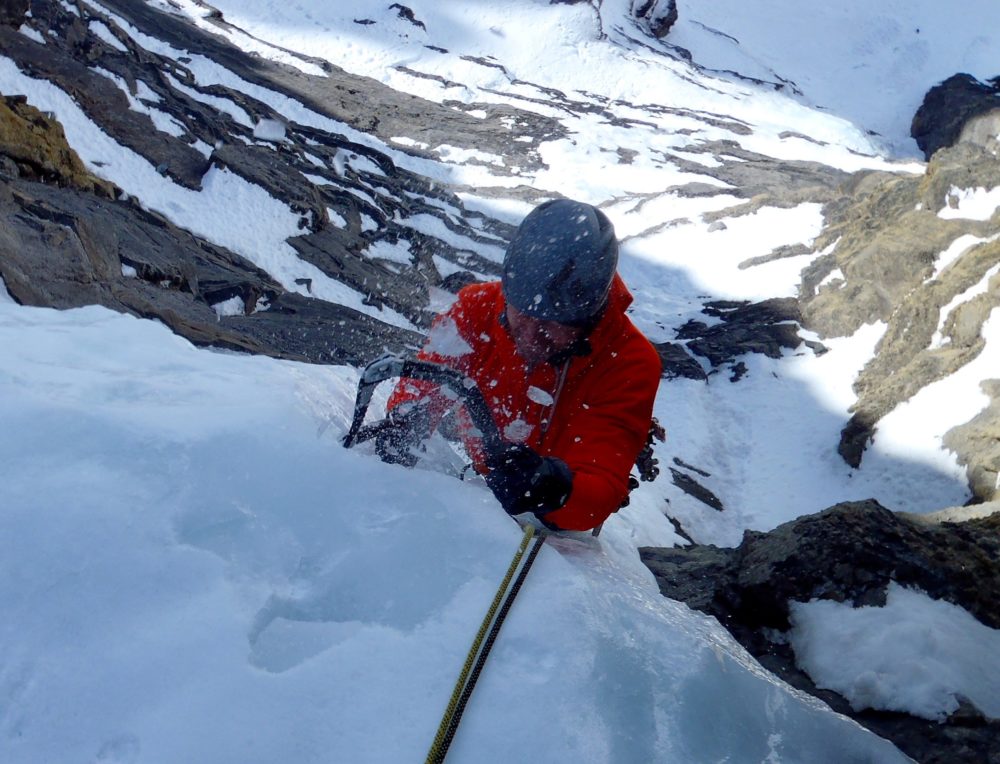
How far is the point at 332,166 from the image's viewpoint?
21.2 meters

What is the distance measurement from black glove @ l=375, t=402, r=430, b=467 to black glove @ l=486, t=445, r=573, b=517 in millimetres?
327

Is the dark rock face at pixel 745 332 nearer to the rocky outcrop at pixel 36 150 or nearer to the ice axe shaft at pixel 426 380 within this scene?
the rocky outcrop at pixel 36 150

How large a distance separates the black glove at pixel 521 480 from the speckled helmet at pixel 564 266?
0.54 metres

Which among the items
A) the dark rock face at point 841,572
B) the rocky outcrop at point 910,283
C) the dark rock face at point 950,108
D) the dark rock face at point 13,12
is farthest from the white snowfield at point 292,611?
the dark rock face at point 950,108

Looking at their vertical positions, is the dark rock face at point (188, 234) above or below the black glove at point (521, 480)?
below

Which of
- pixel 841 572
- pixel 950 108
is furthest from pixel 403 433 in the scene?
pixel 950 108

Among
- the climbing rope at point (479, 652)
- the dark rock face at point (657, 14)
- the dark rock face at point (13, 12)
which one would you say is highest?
the dark rock face at point (657, 14)

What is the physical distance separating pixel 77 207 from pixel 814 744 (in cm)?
895

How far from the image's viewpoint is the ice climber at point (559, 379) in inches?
98.0

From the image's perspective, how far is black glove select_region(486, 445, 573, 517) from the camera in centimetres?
228

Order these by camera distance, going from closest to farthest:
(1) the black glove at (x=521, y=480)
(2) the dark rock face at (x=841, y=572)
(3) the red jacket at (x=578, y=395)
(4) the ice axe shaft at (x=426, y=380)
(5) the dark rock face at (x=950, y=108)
Answer: (1) the black glove at (x=521, y=480) < (4) the ice axe shaft at (x=426, y=380) < (3) the red jacket at (x=578, y=395) < (2) the dark rock face at (x=841, y=572) < (5) the dark rock face at (x=950, y=108)

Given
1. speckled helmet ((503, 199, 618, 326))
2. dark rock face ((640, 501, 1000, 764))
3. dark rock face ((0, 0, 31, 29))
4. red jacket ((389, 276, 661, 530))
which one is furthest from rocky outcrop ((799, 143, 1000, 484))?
dark rock face ((0, 0, 31, 29))

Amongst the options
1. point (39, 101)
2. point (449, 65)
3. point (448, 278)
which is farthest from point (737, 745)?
point (449, 65)

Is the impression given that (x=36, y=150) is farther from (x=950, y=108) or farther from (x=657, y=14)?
(x=657, y=14)
